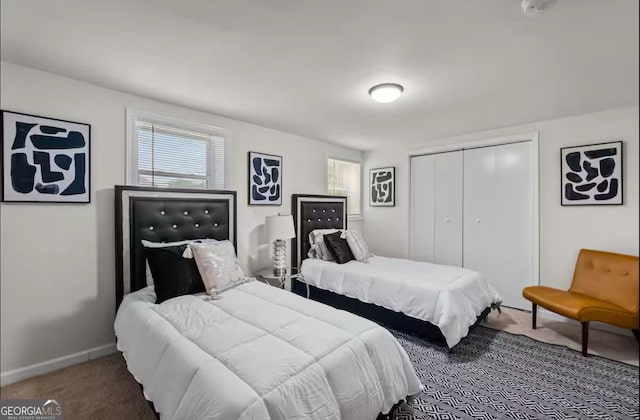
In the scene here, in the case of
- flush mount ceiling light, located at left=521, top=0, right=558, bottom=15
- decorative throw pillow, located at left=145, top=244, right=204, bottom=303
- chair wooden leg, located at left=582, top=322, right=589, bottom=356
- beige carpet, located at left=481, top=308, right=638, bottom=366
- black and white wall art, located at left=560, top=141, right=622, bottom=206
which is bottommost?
beige carpet, located at left=481, top=308, right=638, bottom=366

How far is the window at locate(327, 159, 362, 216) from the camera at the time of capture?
4242mm

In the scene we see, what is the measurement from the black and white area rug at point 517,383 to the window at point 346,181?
2.38 m

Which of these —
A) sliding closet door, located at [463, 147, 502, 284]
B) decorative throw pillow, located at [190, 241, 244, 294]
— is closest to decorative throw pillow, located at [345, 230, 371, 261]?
sliding closet door, located at [463, 147, 502, 284]

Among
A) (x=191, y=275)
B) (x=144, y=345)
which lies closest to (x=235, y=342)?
(x=144, y=345)

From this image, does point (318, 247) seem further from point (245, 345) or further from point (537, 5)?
point (537, 5)

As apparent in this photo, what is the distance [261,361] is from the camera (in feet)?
3.95

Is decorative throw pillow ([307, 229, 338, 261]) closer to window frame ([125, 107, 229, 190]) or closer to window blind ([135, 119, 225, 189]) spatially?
window blind ([135, 119, 225, 189])

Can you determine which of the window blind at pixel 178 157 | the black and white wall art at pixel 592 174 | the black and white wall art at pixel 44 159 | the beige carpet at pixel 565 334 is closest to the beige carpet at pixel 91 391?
the black and white wall art at pixel 44 159

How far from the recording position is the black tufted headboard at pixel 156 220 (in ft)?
7.30

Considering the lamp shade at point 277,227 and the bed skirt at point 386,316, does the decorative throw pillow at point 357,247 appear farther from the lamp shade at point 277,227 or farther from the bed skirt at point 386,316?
the lamp shade at point 277,227

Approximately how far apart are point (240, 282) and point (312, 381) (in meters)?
1.30

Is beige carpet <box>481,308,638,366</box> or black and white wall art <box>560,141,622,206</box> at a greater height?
black and white wall art <box>560,141,622,206</box>

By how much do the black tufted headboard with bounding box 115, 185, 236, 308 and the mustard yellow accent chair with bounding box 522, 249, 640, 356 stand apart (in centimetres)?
301

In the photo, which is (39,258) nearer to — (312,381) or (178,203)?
(178,203)
